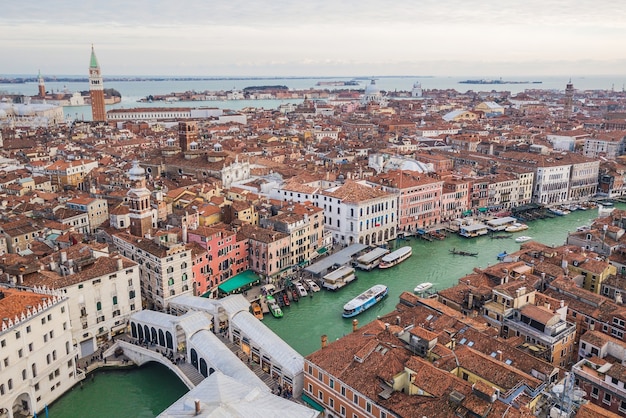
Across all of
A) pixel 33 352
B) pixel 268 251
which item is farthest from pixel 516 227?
pixel 33 352

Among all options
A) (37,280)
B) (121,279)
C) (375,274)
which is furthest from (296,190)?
(37,280)

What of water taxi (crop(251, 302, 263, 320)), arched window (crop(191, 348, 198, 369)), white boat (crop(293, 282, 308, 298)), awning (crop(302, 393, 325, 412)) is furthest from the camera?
white boat (crop(293, 282, 308, 298))

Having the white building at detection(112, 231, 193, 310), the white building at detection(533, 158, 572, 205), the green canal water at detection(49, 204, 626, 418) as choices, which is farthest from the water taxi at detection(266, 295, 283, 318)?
the white building at detection(533, 158, 572, 205)

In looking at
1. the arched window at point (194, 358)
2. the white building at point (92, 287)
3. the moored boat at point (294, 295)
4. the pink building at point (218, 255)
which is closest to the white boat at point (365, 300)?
the moored boat at point (294, 295)

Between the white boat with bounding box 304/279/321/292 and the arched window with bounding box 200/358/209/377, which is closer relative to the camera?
the arched window with bounding box 200/358/209/377

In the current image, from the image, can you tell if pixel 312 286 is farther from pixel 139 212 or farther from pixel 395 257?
pixel 139 212

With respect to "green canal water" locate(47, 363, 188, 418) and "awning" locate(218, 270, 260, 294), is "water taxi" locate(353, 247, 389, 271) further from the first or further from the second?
"green canal water" locate(47, 363, 188, 418)

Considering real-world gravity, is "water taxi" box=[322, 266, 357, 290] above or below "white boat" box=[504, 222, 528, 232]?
above
